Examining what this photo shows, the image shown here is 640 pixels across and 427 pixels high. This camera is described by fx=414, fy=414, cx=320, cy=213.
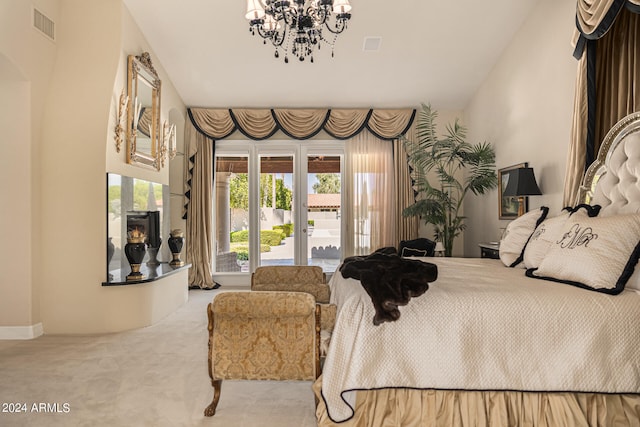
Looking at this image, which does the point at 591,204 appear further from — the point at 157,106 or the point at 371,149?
the point at 157,106

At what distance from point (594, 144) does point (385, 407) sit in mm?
2644

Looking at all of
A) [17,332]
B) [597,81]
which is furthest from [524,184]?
[17,332]

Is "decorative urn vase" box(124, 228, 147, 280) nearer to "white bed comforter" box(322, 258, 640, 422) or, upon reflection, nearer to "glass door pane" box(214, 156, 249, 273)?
"glass door pane" box(214, 156, 249, 273)

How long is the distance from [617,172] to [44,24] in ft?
15.9

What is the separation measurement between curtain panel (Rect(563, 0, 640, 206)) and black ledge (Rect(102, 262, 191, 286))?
12.8 ft

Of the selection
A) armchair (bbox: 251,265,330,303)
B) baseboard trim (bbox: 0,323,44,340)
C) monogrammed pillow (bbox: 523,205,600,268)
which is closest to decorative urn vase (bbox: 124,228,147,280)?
baseboard trim (bbox: 0,323,44,340)

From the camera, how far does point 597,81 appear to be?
3.21 meters

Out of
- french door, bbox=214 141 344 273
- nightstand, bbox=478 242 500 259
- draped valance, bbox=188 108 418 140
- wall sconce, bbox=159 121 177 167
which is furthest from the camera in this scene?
french door, bbox=214 141 344 273

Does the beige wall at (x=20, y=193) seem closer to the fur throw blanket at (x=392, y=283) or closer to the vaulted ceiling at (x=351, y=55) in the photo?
the vaulted ceiling at (x=351, y=55)

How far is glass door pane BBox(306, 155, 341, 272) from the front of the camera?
6352mm

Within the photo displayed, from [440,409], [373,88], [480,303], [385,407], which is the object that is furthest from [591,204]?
[373,88]

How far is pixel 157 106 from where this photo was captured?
4.93 m

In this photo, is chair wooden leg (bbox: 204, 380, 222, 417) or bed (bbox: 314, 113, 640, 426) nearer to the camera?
bed (bbox: 314, 113, 640, 426)

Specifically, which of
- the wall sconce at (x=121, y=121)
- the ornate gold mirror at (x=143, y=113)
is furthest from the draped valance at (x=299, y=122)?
the wall sconce at (x=121, y=121)
